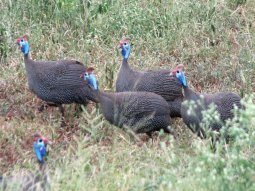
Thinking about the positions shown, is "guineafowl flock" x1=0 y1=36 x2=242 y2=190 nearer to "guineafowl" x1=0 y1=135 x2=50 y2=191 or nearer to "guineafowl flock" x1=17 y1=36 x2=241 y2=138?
"guineafowl flock" x1=17 y1=36 x2=241 y2=138

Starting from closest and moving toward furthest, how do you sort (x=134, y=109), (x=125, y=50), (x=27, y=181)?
(x=27, y=181), (x=134, y=109), (x=125, y=50)

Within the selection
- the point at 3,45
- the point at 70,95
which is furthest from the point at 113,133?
the point at 3,45

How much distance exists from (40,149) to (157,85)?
1837 mm

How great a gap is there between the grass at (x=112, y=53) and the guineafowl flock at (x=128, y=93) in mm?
143

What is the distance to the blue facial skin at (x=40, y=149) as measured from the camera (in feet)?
18.0

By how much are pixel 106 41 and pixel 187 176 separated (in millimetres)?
3786

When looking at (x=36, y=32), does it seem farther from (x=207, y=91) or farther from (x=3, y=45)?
(x=207, y=91)

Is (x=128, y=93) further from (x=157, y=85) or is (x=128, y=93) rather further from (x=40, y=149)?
(x=40, y=149)

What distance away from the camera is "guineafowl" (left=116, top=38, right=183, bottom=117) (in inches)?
279

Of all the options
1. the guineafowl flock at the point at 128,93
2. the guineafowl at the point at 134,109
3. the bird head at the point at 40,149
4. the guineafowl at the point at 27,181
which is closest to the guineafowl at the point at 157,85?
the guineafowl flock at the point at 128,93

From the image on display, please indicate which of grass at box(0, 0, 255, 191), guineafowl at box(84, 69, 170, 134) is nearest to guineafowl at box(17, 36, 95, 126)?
grass at box(0, 0, 255, 191)

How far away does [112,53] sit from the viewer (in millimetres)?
8156

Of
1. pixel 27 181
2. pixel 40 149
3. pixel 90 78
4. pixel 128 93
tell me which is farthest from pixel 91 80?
pixel 27 181

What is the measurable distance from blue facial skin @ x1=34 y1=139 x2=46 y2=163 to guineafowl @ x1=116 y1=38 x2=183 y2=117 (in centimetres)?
172
